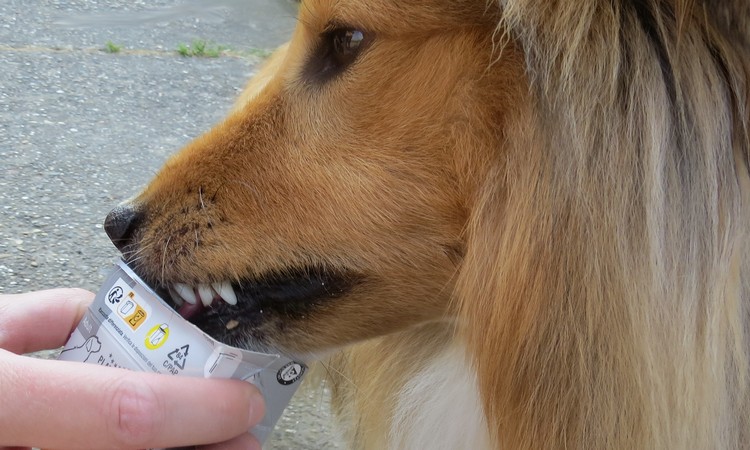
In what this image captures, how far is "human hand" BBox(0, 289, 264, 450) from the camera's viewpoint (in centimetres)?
103

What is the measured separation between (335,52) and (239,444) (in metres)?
0.67

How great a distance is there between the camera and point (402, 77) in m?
1.27

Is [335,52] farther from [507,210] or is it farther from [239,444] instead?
[239,444]

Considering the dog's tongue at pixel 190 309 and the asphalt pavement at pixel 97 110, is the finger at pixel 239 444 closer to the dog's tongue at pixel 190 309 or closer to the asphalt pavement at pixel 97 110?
the dog's tongue at pixel 190 309

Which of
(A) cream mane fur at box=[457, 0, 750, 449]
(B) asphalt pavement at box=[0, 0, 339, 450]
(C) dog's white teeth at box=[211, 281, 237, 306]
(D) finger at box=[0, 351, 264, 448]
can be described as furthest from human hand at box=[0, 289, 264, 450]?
(B) asphalt pavement at box=[0, 0, 339, 450]

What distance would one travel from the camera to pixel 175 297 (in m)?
1.40

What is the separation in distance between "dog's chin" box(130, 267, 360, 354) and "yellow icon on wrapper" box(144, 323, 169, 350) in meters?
0.17

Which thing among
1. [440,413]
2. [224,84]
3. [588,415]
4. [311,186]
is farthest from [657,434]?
[224,84]

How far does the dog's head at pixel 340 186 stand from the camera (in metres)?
1.24

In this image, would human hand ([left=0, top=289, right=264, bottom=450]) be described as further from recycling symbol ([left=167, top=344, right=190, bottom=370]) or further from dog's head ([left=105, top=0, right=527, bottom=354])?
dog's head ([left=105, top=0, right=527, bottom=354])

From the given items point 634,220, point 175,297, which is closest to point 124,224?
point 175,297

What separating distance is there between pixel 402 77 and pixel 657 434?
0.66 metres

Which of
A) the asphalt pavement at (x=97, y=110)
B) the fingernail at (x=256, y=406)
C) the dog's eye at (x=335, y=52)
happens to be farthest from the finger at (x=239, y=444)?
the asphalt pavement at (x=97, y=110)

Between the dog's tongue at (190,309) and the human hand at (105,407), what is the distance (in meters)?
0.27
